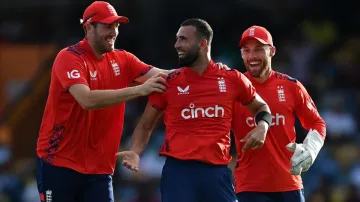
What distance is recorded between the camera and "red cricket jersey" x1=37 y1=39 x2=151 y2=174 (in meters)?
8.70

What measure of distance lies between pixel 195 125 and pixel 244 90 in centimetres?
59

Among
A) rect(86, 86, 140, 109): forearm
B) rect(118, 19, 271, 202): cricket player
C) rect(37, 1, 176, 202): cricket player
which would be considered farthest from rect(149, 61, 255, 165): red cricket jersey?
rect(37, 1, 176, 202): cricket player

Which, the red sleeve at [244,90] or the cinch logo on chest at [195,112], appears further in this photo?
the red sleeve at [244,90]

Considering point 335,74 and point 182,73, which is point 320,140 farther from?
point 335,74

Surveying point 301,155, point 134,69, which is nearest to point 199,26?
point 134,69

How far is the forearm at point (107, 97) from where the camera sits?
327 inches

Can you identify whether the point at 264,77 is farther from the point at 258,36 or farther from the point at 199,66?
the point at 199,66

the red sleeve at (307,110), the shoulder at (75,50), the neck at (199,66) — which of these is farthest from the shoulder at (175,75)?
the red sleeve at (307,110)

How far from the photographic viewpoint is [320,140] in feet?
30.3

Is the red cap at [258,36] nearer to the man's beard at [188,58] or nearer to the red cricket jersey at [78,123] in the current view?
the man's beard at [188,58]

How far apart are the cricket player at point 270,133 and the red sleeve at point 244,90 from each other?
539 mm

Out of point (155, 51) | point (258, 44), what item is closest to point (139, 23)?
point (155, 51)

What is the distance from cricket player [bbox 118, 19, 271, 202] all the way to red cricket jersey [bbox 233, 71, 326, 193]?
2.41 feet

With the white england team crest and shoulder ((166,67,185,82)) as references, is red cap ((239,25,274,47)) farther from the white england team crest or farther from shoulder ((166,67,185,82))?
shoulder ((166,67,185,82))
